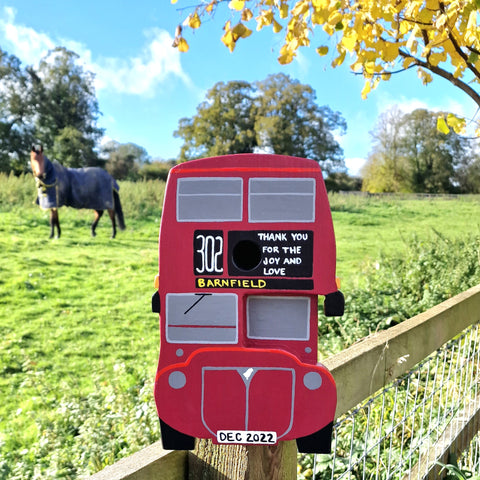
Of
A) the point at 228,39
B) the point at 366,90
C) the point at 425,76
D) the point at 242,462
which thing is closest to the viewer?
the point at 242,462

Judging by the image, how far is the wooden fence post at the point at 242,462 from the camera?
877 millimetres

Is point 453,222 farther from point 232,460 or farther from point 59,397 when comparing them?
point 232,460

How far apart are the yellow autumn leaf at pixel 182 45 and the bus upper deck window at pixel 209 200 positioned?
211cm

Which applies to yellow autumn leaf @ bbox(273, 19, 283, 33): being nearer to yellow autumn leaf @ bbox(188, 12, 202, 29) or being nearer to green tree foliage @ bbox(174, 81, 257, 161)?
yellow autumn leaf @ bbox(188, 12, 202, 29)

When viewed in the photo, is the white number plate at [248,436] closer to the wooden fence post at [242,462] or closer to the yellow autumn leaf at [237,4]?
the wooden fence post at [242,462]

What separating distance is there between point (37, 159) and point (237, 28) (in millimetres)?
4408

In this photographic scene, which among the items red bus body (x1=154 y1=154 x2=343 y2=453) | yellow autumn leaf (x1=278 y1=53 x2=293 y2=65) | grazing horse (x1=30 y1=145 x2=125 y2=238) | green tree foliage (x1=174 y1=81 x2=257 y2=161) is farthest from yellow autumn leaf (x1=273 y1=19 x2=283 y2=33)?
green tree foliage (x1=174 y1=81 x2=257 y2=161)

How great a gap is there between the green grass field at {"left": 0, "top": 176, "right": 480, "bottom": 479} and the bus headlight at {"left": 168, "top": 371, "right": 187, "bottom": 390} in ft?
6.01

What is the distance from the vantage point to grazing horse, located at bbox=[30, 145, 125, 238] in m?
6.00

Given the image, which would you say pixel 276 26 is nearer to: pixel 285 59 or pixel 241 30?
pixel 285 59

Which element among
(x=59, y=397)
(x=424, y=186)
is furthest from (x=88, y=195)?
(x=424, y=186)

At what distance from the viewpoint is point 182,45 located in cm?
261

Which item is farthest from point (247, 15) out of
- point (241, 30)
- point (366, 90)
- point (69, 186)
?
point (69, 186)

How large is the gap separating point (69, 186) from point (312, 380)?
627 cm
